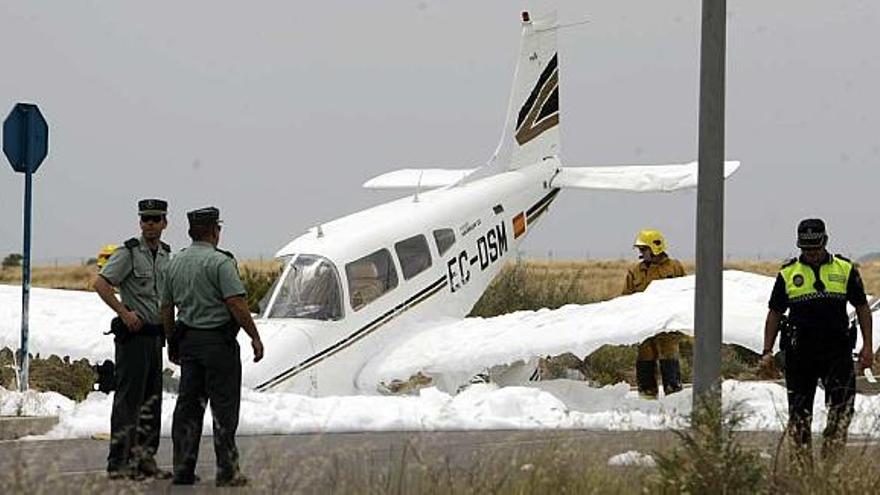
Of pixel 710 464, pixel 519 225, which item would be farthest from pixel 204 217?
pixel 519 225

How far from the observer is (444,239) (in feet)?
69.2

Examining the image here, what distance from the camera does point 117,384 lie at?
12.3 meters

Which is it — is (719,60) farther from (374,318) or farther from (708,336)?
(374,318)

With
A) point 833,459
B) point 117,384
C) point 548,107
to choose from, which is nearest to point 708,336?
point 833,459

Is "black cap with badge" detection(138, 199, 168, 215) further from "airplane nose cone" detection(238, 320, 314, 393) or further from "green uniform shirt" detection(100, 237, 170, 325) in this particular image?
"airplane nose cone" detection(238, 320, 314, 393)

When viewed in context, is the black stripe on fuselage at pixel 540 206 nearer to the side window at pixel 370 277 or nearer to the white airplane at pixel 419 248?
the white airplane at pixel 419 248

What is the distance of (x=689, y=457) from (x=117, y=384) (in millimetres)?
4009

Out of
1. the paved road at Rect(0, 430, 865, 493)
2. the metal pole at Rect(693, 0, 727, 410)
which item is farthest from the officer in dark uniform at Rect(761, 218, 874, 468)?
the metal pole at Rect(693, 0, 727, 410)

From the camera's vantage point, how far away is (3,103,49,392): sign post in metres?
16.9

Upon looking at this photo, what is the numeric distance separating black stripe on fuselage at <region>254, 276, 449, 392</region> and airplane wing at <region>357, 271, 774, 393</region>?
293 mm

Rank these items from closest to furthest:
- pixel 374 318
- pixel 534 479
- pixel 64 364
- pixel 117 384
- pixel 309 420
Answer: pixel 534 479
pixel 117 384
pixel 309 420
pixel 374 318
pixel 64 364

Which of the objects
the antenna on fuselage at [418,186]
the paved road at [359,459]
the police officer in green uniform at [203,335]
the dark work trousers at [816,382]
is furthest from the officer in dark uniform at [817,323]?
the antenna on fuselage at [418,186]

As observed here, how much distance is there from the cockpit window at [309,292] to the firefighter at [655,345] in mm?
3185

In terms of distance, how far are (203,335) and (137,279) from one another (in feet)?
2.57
